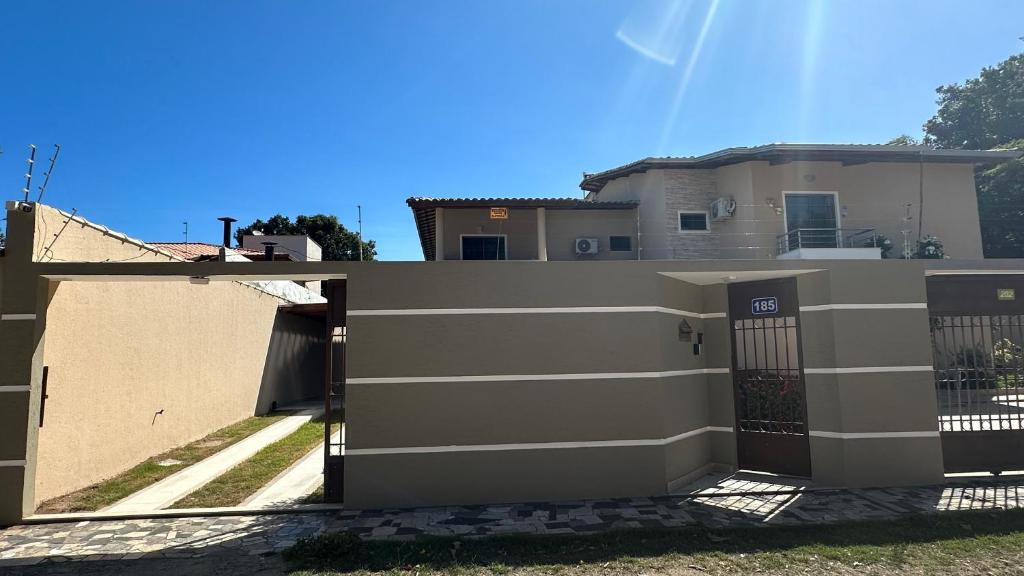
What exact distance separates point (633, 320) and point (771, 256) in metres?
6.21

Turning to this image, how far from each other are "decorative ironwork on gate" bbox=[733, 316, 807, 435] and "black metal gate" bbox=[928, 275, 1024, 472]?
1.97 metres

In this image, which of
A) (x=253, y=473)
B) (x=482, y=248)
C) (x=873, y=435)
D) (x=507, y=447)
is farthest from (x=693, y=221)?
(x=253, y=473)

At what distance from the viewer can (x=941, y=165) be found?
40.1ft

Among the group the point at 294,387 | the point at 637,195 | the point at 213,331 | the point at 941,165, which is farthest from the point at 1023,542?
the point at 294,387

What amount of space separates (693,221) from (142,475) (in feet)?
37.8

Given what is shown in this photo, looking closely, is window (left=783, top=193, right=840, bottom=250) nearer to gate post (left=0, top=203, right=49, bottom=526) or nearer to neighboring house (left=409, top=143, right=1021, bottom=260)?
neighboring house (left=409, top=143, right=1021, bottom=260)

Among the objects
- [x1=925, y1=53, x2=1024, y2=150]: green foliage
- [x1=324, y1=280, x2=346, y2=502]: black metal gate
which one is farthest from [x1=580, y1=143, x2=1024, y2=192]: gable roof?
[x1=925, y1=53, x2=1024, y2=150]: green foliage

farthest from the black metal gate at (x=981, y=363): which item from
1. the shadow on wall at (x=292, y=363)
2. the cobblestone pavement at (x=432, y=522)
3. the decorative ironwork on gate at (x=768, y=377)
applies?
the shadow on wall at (x=292, y=363)

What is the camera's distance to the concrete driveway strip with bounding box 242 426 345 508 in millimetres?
6533

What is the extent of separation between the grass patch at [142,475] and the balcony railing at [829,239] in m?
12.4

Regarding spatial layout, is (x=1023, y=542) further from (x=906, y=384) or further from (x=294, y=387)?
(x=294, y=387)

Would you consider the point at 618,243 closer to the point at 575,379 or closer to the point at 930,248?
the point at 930,248

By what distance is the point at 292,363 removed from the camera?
16.9 meters

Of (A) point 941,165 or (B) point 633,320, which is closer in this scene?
(B) point 633,320
